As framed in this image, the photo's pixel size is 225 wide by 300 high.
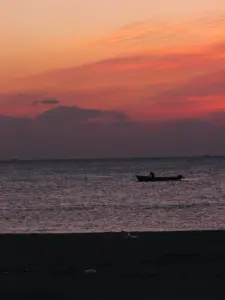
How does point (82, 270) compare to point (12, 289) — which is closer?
point (12, 289)

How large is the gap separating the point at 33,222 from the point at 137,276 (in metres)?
30.1

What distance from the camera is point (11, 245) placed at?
60.0 feet

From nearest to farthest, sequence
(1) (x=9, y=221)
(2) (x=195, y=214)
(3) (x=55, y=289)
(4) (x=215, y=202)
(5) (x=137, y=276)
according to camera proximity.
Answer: (3) (x=55, y=289)
(5) (x=137, y=276)
(1) (x=9, y=221)
(2) (x=195, y=214)
(4) (x=215, y=202)

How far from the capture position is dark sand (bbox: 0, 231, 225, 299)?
12547mm

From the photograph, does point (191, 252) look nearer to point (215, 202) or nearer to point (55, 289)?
point (55, 289)

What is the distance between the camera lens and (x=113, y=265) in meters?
15.2

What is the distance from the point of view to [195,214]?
47.6m

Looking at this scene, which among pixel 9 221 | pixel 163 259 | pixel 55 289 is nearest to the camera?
pixel 55 289

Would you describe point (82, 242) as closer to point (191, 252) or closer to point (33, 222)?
point (191, 252)

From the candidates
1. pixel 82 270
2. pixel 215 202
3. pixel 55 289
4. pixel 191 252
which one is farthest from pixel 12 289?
pixel 215 202

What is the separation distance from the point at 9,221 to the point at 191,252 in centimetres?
2796

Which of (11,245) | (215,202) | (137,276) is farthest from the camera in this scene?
(215,202)

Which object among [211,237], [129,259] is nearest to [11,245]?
[129,259]

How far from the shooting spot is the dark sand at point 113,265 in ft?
41.2
